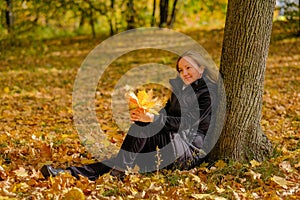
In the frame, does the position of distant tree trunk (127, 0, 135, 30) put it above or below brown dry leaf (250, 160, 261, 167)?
above

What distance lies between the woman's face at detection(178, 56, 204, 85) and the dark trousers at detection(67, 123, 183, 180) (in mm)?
601

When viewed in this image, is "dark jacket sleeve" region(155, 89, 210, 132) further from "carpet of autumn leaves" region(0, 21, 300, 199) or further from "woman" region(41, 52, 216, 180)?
"carpet of autumn leaves" region(0, 21, 300, 199)

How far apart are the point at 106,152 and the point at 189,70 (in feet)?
4.54

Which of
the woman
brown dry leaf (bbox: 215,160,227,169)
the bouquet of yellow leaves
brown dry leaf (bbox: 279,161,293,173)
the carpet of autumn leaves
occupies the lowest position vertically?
the carpet of autumn leaves

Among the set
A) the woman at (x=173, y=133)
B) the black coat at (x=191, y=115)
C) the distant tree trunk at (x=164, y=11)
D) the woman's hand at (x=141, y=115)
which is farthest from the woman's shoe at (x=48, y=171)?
the distant tree trunk at (x=164, y=11)

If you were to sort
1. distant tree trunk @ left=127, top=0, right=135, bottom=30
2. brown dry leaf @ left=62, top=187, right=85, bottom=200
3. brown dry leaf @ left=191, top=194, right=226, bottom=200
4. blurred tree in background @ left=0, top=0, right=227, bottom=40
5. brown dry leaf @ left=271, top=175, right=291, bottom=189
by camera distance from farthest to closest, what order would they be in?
distant tree trunk @ left=127, top=0, right=135, bottom=30, blurred tree in background @ left=0, top=0, right=227, bottom=40, brown dry leaf @ left=271, top=175, right=291, bottom=189, brown dry leaf @ left=191, top=194, right=226, bottom=200, brown dry leaf @ left=62, top=187, right=85, bottom=200

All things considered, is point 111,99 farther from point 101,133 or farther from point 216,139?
point 216,139

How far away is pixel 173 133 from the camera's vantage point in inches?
Result: 153

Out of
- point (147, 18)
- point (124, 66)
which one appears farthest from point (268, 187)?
point (147, 18)

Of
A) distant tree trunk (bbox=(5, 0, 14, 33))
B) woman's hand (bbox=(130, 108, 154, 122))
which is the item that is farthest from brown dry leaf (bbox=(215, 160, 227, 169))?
distant tree trunk (bbox=(5, 0, 14, 33))

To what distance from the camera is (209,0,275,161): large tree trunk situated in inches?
154

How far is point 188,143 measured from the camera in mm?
3998

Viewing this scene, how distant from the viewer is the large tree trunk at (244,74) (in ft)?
12.8

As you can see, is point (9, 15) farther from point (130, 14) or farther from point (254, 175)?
point (254, 175)
